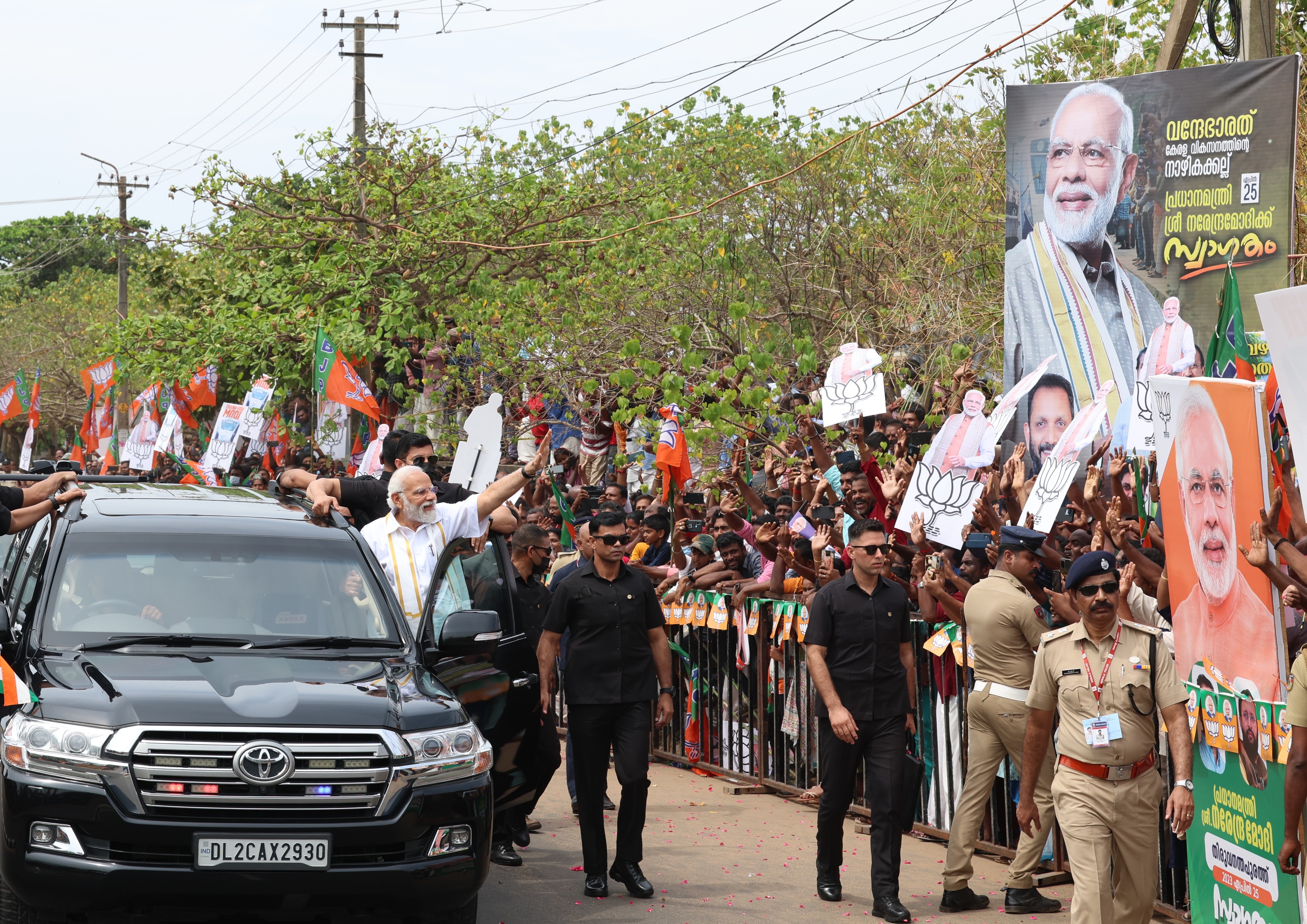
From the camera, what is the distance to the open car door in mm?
7172

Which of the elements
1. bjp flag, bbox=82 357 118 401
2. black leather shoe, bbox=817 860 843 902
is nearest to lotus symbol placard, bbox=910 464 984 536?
black leather shoe, bbox=817 860 843 902

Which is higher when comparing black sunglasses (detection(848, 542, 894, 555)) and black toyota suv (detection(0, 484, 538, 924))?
black sunglasses (detection(848, 542, 894, 555))

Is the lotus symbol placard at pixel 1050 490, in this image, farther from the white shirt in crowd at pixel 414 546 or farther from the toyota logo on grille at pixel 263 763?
the toyota logo on grille at pixel 263 763

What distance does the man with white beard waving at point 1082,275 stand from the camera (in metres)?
10.4

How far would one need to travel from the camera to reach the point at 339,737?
17.8ft

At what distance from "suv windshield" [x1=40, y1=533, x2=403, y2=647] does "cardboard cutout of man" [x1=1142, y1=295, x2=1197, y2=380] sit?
5307 mm

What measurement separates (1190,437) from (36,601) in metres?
4.90

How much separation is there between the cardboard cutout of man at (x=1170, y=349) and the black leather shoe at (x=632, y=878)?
4.41m

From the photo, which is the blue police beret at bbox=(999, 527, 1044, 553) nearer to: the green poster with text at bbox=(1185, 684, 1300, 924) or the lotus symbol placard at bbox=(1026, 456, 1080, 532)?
the lotus symbol placard at bbox=(1026, 456, 1080, 532)

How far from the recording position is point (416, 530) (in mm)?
7676

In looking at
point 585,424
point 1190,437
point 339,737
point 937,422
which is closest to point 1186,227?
point 937,422

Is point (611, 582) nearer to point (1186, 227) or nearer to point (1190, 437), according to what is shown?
point (1190, 437)

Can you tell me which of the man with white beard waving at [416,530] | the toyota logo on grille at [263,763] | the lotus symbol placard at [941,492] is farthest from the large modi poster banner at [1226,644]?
the toyota logo on grille at [263,763]

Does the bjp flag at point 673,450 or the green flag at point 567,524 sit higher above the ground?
the bjp flag at point 673,450
